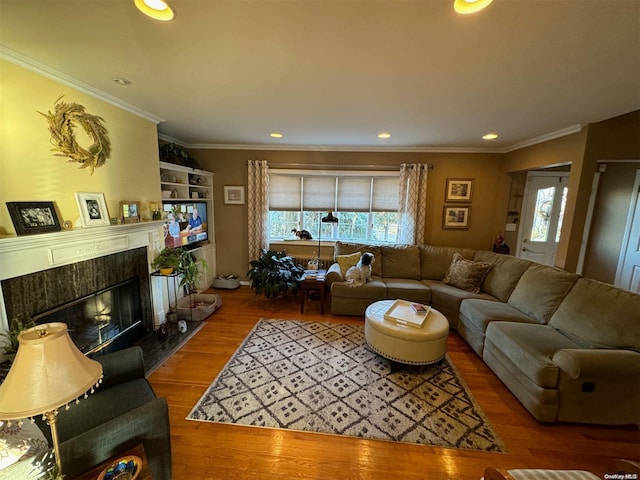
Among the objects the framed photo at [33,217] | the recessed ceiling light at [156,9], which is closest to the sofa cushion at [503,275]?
the recessed ceiling light at [156,9]

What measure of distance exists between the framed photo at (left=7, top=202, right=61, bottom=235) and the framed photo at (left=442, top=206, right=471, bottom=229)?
16.1ft

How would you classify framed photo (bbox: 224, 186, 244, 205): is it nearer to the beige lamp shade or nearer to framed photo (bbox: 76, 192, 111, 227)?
framed photo (bbox: 76, 192, 111, 227)

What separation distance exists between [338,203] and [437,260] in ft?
6.24

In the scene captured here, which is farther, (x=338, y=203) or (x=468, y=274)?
(x=338, y=203)

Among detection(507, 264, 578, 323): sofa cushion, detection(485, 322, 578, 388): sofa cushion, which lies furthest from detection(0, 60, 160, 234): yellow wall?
detection(507, 264, 578, 323): sofa cushion

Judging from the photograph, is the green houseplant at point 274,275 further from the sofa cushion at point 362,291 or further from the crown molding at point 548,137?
the crown molding at point 548,137

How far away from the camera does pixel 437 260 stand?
12.7 feet

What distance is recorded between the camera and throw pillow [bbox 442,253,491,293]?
3332 millimetres

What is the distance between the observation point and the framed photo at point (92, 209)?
2.12m

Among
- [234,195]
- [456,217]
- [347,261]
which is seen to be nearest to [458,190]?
[456,217]

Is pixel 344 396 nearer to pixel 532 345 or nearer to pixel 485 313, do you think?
pixel 532 345

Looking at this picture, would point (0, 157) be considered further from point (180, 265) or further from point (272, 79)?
point (272, 79)

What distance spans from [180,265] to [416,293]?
3.06 metres

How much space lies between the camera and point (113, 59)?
5.55 feet
